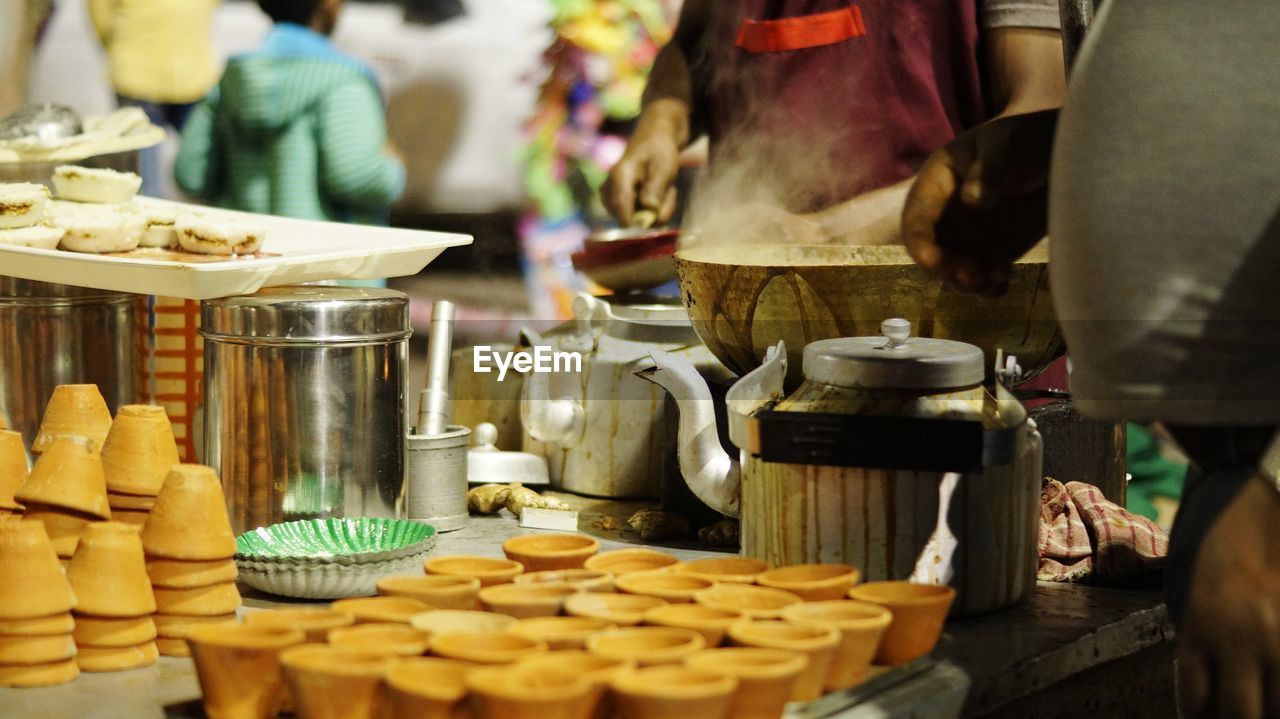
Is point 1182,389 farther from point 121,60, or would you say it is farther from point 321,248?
point 121,60

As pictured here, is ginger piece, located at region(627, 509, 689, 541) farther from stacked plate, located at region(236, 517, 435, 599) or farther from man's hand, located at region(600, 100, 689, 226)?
man's hand, located at region(600, 100, 689, 226)

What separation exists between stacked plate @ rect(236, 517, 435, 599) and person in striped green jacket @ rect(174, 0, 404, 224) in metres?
2.05

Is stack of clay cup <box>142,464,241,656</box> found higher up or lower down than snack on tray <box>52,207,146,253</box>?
lower down

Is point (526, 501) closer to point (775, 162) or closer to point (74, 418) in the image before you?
point (74, 418)

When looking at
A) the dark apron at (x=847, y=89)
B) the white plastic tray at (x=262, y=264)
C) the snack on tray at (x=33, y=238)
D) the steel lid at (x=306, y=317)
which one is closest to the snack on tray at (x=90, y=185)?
the white plastic tray at (x=262, y=264)

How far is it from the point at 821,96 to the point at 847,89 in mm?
55

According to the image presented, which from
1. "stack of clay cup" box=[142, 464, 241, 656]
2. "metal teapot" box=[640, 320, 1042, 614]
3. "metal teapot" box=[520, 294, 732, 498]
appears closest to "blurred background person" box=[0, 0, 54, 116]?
"metal teapot" box=[520, 294, 732, 498]

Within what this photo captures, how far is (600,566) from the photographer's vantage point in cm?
139

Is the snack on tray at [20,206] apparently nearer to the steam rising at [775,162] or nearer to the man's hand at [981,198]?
the steam rising at [775,162]

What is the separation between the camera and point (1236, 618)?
1.03 m

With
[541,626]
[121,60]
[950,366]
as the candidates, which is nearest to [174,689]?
[541,626]

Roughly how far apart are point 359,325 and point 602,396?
475 millimetres

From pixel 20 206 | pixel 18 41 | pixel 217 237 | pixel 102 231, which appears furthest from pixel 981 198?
pixel 18 41

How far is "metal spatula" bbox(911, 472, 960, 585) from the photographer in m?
1.47
